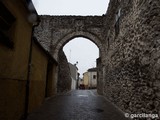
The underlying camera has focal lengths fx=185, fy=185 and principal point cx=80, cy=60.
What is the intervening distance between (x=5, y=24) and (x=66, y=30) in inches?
456

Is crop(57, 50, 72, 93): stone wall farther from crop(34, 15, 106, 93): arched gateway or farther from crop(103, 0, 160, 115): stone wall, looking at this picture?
crop(103, 0, 160, 115): stone wall

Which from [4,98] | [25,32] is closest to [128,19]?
[25,32]

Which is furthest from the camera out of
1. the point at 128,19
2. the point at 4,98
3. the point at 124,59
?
the point at 124,59

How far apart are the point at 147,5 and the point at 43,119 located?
4.05m

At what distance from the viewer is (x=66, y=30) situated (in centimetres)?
1557

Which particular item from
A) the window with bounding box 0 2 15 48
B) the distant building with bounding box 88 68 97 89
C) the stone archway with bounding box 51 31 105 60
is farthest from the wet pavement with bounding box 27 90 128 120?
the distant building with bounding box 88 68 97 89

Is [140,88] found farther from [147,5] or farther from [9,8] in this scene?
[9,8]

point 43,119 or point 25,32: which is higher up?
point 25,32

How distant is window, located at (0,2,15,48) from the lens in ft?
12.3

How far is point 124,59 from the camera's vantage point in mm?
6625

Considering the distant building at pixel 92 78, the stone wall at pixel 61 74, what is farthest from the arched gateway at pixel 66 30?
the distant building at pixel 92 78

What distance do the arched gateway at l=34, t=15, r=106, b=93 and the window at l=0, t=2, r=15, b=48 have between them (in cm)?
1073

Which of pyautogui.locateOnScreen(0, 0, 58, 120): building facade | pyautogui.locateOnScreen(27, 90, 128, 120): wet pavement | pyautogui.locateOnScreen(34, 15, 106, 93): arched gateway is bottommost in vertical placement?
pyautogui.locateOnScreen(27, 90, 128, 120): wet pavement

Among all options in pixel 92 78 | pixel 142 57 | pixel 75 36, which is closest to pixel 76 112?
pixel 142 57
